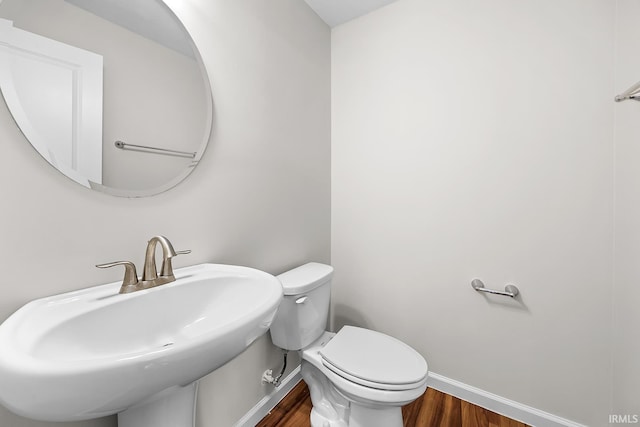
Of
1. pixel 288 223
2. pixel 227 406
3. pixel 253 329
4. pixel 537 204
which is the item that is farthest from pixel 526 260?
pixel 227 406

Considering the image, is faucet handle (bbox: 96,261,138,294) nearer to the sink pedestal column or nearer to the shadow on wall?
the sink pedestal column

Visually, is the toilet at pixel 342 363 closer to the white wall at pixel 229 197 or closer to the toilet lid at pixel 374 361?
the toilet lid at pixel 374 361

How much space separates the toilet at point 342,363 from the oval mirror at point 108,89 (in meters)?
0.76

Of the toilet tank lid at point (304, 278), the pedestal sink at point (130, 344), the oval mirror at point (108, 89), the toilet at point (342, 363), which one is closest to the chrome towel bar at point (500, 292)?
the toilet at point (342, 363)

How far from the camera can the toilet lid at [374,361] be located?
98cm

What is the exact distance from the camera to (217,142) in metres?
1.06

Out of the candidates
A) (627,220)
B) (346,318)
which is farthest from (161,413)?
(627,220)

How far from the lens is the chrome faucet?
727 mm

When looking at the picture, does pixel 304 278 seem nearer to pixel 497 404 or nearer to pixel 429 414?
pixel 429 414

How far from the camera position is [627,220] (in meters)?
1.02

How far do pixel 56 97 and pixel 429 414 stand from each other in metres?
1.99

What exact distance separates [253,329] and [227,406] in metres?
0.80

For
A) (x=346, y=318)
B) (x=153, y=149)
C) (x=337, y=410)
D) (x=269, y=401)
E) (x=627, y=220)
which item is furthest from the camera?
(x=346, y=318)

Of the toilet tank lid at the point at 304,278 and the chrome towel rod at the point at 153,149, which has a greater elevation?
the chrome towel rod at the point at 153,149
